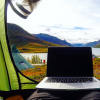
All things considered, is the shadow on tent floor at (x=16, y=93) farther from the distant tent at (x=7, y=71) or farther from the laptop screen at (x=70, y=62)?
the laptop screen at (x=70, y=62)

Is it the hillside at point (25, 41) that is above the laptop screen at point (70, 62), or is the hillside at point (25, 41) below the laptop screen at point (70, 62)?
above

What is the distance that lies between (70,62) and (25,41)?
0.61m

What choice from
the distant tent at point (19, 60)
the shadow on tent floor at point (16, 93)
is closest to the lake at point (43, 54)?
the distant tent at point (19, 60)

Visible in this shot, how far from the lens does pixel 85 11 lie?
160cm

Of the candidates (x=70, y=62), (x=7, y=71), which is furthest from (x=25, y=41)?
(x=70, y=62)

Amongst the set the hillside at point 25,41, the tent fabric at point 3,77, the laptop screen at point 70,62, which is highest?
the hillside at point 25,41

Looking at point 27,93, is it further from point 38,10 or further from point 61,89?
point 38,10

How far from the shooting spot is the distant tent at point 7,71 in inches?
59.6

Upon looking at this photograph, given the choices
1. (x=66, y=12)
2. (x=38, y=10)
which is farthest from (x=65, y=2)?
(x=38, y=10)

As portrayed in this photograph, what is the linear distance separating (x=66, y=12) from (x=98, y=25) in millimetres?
406

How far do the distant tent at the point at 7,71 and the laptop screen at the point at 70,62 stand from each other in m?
0.45

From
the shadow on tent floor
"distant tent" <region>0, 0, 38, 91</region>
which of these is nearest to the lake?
"distant tent" <region>0, 0, 38, 91</region>

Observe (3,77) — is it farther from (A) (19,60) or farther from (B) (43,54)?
(B) (43,54)

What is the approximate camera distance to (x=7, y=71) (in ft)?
5.22
